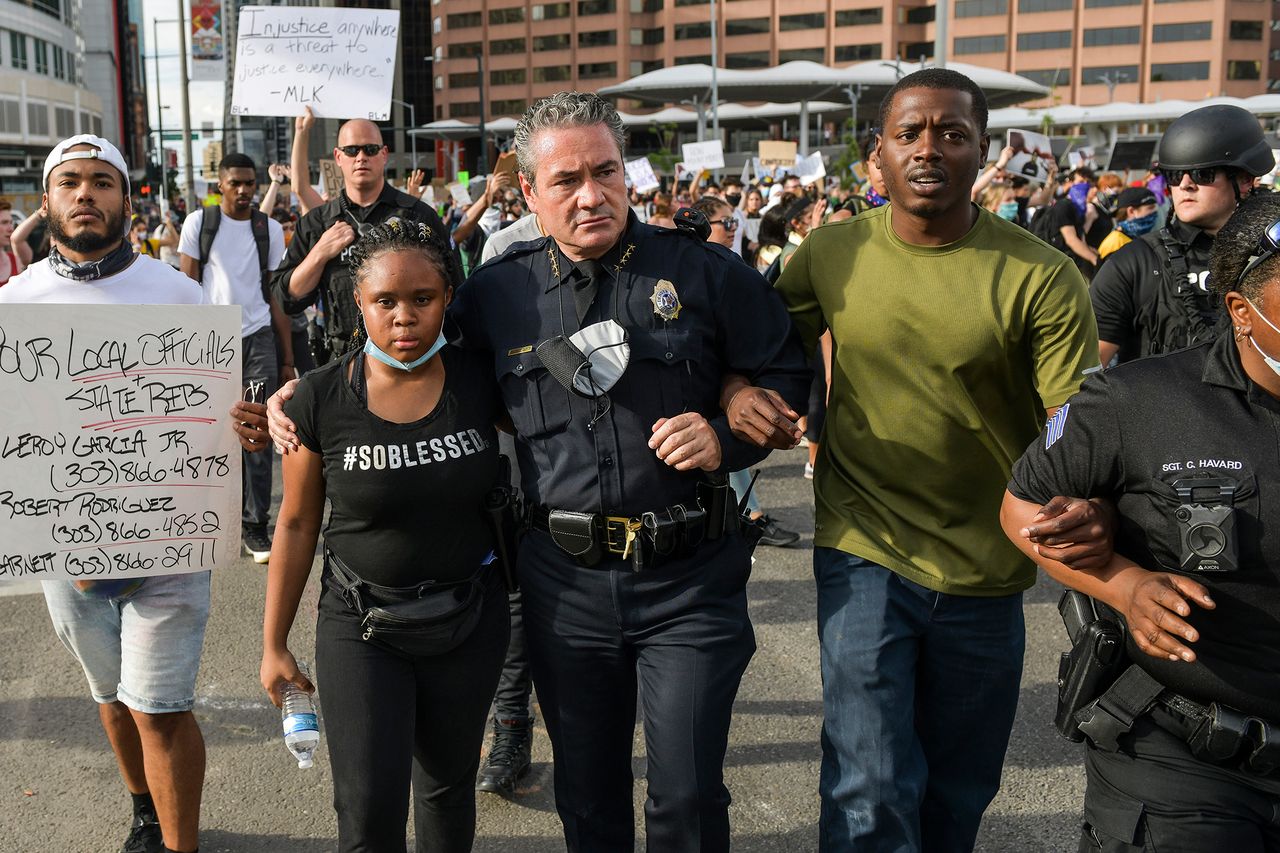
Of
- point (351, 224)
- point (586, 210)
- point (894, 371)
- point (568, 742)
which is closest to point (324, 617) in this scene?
point (568, 742)

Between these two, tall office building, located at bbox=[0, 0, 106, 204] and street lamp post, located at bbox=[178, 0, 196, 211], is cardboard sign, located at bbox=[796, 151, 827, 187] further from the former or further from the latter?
tall office building, located at bbox=[0, 0, 106, 204]

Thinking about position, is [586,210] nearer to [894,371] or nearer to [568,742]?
[894,371]

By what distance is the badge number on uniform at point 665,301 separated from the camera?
→ 3000mm

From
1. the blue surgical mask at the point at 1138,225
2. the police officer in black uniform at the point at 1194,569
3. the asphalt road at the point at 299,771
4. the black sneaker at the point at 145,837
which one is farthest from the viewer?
the blue surgical mask at the point at 1138,225

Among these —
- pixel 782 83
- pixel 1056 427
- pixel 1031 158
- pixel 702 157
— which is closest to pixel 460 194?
pixel 702 157

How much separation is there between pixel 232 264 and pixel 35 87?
8133 centimetres

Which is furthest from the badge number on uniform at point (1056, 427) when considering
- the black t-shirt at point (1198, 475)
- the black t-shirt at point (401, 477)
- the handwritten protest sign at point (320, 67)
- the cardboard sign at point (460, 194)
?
the cardboard sign at point (460, 194)

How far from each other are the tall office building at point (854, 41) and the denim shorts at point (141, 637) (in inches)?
3357

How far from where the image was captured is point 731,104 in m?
82.9

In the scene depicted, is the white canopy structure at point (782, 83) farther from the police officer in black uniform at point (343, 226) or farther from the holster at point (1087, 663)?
the holster at point (1087, 663)

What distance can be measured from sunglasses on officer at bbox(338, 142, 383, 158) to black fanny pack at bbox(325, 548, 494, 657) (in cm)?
297

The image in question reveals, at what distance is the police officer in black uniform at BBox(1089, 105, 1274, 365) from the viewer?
4.58m

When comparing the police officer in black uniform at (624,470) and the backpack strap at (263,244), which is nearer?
the police officer in black uniform at (624,470)

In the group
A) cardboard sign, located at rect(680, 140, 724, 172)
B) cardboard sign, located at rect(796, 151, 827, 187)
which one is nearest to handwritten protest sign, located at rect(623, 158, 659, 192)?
cardboard sign, located at rect(796, 151, 827, 187)
